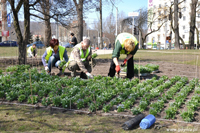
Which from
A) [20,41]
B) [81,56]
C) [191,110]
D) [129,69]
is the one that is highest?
[20,41]

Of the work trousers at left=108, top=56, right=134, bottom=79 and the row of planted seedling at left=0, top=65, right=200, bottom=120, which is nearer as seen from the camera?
the row of planted seedling at left=0, top=65, right=200, bottom=120

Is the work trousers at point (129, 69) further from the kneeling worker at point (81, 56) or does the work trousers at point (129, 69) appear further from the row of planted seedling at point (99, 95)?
the kneeling worker at point (81, 56)

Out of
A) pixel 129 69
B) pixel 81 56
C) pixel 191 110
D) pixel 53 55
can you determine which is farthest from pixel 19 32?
pixel 191 110

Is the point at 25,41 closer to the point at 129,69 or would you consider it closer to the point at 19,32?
the point at 19,32

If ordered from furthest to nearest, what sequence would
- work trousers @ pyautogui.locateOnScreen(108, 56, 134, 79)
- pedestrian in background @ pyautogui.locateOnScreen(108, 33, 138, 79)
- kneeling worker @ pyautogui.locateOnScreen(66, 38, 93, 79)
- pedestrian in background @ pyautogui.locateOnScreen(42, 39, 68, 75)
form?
pedestrian in background @ pyautogui.locateOnScreen(42, 39, 68, 75) → work trousers @ pyautogui.locateOnScreen(108, 56, 134, 79) → kneeling worker @ pyautogui.locateOnScreen(66, 38, 93, 79) → pedestrian in background @ pyautogui.locateOnScreen(108, 33, 138, 79)

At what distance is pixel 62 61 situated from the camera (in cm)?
729

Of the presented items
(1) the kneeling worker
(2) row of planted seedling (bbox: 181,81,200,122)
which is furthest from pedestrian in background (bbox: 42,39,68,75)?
(2) row of planted seedling (bbox: 181,81,200,122)

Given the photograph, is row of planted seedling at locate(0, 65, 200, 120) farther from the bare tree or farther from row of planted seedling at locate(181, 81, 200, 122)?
the bare tree

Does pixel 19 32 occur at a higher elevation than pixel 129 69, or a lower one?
higher

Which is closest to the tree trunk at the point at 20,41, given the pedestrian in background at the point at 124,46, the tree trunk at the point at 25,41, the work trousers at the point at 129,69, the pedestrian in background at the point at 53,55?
the tree trunk at the point at 25,41

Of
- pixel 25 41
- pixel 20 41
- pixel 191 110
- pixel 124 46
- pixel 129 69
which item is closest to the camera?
pixel 191 110

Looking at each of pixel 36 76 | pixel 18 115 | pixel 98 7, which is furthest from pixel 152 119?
pixel 98 7

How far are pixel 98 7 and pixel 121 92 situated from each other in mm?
8418

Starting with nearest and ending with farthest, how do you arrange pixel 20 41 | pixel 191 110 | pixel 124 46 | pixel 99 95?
pixel 191 110 < pixel 99 95 < pixel 124 46 < pixel 20 41
